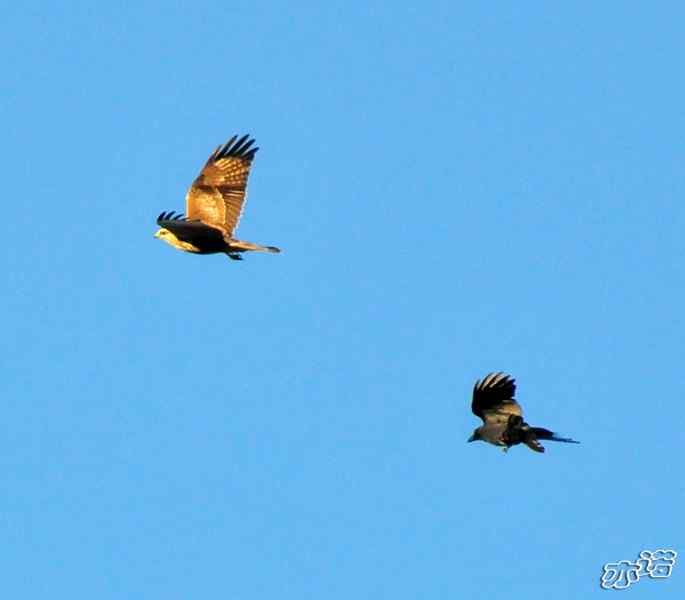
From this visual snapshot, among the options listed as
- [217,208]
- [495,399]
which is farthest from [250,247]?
[495,399]

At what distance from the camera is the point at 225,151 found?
103ft

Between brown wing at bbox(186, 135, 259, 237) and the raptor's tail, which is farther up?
brown wing at bbox(186, 135, 259, 237)

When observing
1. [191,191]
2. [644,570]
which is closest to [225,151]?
[191,191]

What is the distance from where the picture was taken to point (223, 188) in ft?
101

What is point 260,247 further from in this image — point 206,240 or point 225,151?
point 225,151

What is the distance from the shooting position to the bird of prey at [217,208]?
29.2 meters

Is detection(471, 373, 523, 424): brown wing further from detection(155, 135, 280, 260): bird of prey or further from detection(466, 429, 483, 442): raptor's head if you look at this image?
detection(155, 135, 280, 260): bird of prey

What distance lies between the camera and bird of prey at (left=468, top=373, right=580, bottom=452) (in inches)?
1104

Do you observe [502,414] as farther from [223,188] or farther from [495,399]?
[223,188]

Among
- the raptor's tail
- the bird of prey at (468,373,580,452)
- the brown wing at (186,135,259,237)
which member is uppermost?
the brown wing at (186,135,259,237)

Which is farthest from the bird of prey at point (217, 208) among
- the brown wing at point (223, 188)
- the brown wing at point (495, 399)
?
the brown wing at point (495, 399)

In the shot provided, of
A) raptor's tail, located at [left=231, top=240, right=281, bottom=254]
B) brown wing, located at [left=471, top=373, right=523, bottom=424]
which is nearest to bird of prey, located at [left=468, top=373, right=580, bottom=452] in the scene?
brown wing, located at [left=471, top=373, right=523, bottom=424]

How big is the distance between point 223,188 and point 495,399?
669 cm

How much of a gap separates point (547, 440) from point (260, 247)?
599 centimetres
